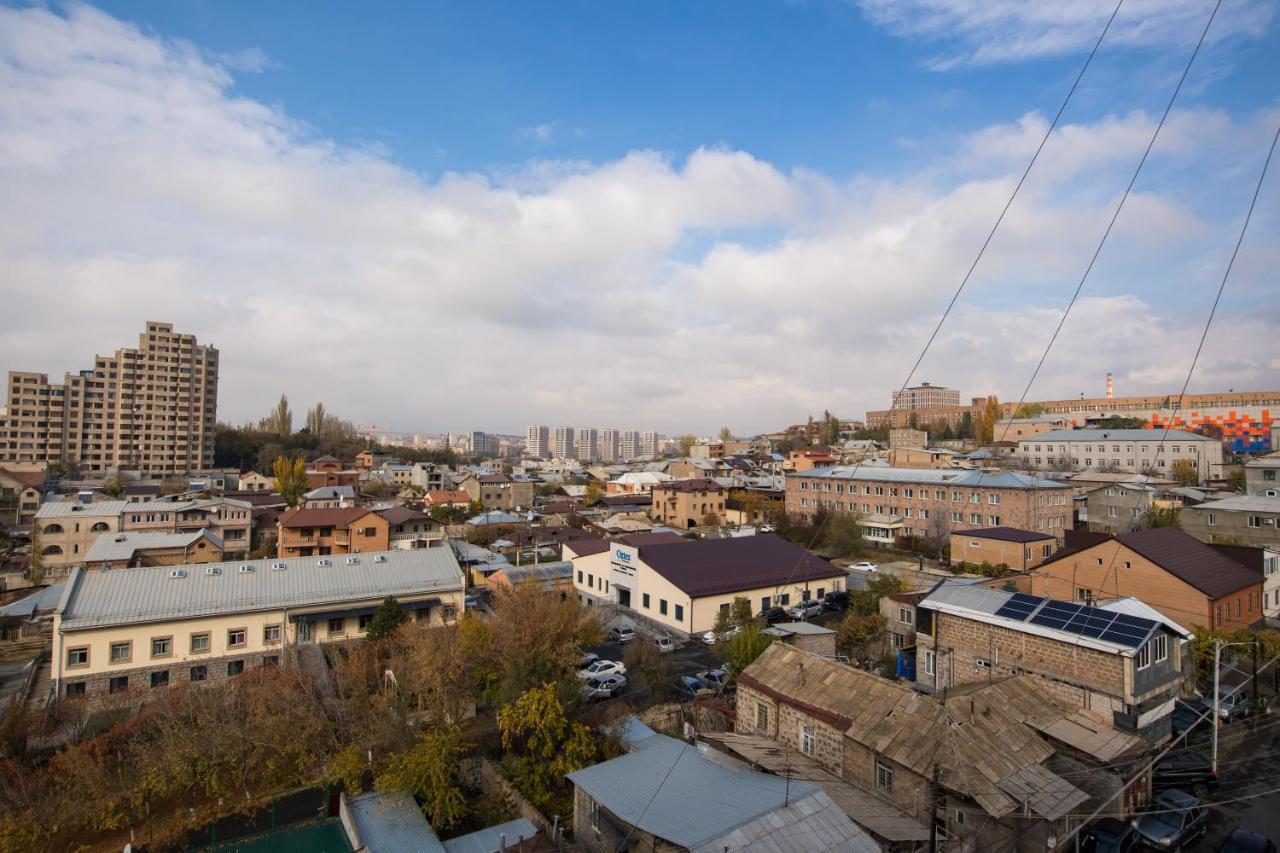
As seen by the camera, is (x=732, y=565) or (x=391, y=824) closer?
(x=391, y=824)

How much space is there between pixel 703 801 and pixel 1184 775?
759cm

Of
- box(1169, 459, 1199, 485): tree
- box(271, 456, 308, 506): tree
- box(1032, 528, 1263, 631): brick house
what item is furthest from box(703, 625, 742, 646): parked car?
box(1169, 459, 1199, 485): tree

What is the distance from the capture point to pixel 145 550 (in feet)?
79.1

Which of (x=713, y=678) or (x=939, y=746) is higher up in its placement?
(x=939, y=746)

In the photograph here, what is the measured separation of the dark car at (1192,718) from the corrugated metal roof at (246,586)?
15.3 metres

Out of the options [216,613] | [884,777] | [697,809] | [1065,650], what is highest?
[1065,650]

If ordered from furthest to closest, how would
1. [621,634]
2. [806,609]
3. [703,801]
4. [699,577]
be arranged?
1. [806,609]
2. [699,577]
3. [621,634]
4. [703,801]

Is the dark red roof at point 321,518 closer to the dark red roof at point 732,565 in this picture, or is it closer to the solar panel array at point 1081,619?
the dark red roof at point 732,565

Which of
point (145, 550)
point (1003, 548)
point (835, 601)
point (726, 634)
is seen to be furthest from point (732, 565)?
point (145, 550)

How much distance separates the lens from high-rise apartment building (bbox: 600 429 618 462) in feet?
528

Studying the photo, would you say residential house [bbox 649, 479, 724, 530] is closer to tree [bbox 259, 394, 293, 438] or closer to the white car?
the white car

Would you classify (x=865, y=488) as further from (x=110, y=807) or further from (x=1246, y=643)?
(x=110, y=807)

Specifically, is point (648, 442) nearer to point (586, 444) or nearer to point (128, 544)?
point (586, 444)

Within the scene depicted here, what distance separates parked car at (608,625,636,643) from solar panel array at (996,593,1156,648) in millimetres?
9091
